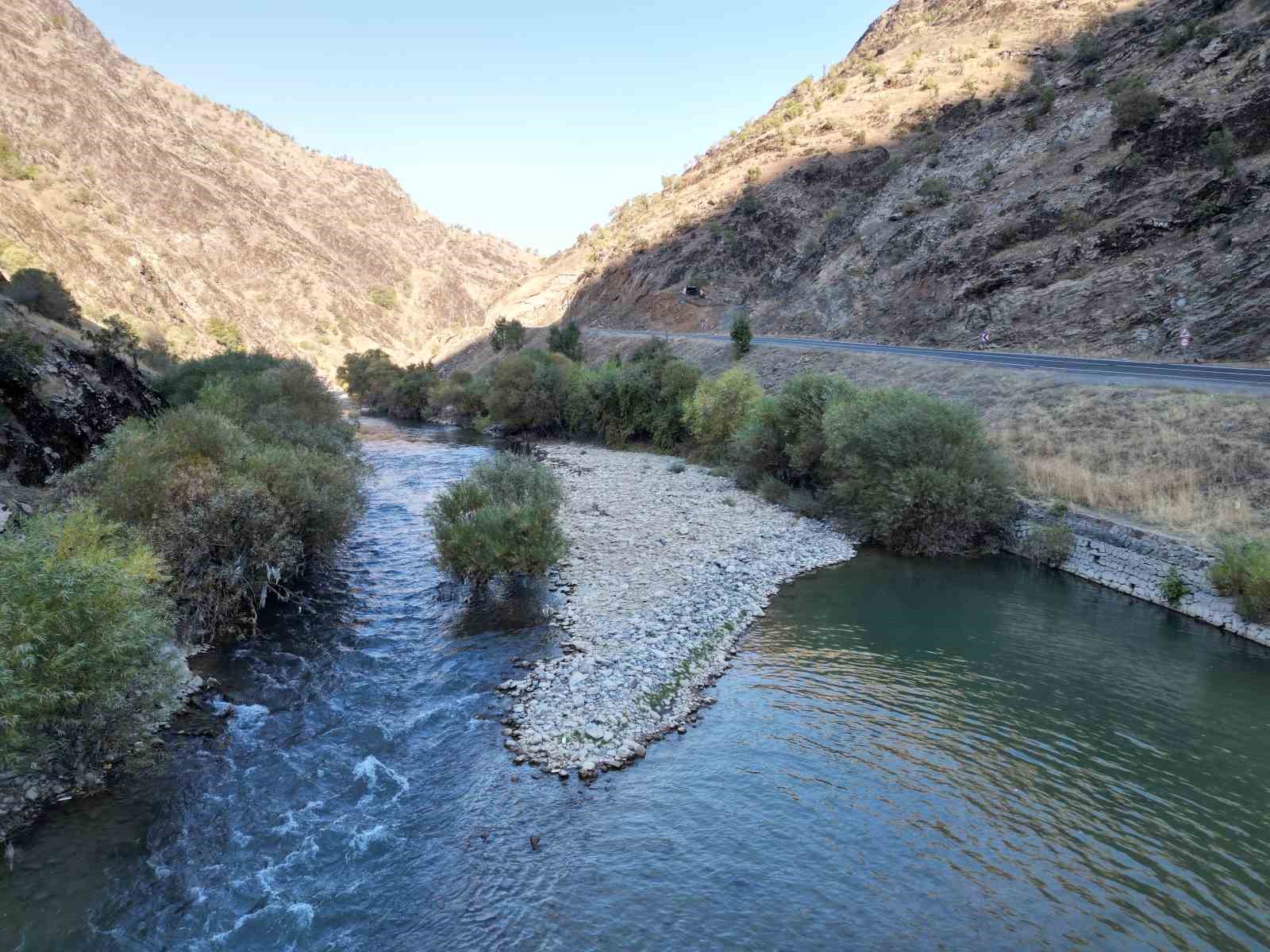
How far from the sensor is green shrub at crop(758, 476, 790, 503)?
3216 centimetres

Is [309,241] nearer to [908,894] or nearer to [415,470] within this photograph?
[415,470]

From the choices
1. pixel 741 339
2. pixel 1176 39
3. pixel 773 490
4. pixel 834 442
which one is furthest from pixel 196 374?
pixel 1176 39

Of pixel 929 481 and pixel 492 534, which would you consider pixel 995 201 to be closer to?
pixel 929 481

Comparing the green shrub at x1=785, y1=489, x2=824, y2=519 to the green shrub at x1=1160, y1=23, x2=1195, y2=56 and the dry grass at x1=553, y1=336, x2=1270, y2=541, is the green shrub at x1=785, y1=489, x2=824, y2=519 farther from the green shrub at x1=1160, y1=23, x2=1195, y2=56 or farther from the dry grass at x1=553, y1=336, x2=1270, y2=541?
the green shrub at x1=1160, y1=23, x2=1195, y2=56

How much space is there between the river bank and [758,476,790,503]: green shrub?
1.77 ft

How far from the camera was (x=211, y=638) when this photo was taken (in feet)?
55.1

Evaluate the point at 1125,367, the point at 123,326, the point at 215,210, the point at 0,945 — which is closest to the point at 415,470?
the point at 123,326

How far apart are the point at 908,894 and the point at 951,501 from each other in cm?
1743

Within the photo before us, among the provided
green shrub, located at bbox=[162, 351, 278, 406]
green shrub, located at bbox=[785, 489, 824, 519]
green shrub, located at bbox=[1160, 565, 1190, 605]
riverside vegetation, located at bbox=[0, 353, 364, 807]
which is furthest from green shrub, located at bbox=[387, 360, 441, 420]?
green shrub, located at bbox=[1160, 565, 1190, 605]

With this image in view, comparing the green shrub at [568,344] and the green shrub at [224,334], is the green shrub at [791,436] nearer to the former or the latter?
the green shrub at [568,344]

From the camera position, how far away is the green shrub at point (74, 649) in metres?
9.46

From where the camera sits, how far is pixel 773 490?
32.6 m

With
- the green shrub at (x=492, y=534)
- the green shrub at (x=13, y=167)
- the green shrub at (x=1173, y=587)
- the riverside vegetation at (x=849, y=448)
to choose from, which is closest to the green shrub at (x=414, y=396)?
the riverside vegetation at (x=849, y=448)

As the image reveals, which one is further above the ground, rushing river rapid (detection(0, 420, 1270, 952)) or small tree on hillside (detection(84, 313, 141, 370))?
small tree on hillside (detection(84, 313, 141, 370))
